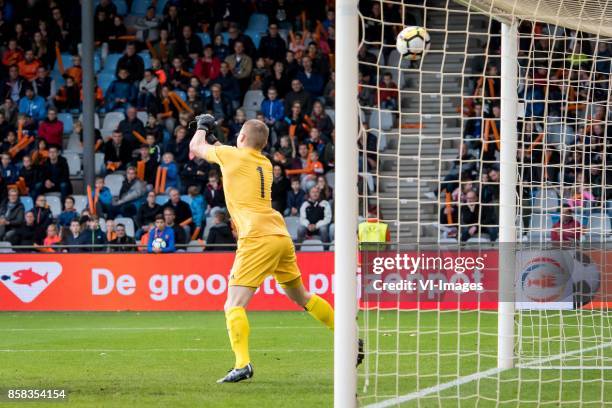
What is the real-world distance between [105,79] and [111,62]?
45 cm

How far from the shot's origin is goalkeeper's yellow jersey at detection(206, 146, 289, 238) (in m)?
8.45

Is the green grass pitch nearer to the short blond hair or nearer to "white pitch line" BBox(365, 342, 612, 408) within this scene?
"white pitch line" BBox(365, 342, 612, 408)

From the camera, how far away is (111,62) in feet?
74.8

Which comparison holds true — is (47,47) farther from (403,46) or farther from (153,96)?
(403,46)

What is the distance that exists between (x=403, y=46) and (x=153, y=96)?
996cm

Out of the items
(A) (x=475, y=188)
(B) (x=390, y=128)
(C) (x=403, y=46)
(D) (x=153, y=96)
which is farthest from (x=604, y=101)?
(D) (x=153, y=96)

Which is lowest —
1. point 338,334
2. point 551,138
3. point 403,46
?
point 338,334

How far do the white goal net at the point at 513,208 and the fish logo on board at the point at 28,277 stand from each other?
16.8ft

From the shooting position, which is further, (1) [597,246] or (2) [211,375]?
(1) [597,246]

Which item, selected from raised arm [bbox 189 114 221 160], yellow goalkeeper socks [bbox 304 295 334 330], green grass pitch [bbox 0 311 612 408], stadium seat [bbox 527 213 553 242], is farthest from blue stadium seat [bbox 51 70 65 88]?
yellow goalkeeper socks [bbox 304 295 334 330]

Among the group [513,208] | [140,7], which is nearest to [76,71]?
[140,7]

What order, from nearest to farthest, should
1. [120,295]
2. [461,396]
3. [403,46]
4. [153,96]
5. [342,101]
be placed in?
[342,101] < [461,396] < [403,46] < [120,295] < [153,96]

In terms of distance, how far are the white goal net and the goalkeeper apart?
761 mm

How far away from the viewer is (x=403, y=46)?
39.4ft
